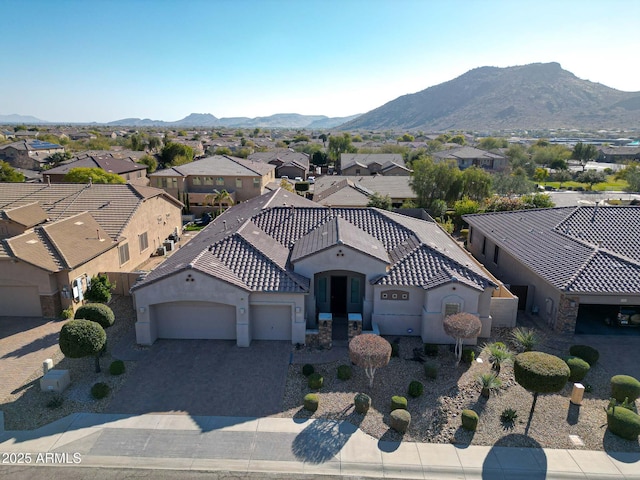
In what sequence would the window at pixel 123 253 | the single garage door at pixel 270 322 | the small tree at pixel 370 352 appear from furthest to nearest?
the window at pixel 123 253 → the single garage door at pixel 270 322 → the small tree at pixel 370 352

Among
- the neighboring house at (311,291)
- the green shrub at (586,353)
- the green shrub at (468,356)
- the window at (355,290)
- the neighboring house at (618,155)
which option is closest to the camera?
the green shrub at (586,353)

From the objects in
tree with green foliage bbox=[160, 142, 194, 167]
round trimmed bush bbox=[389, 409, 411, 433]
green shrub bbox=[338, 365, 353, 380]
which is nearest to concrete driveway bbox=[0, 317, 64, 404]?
green shrub bbox=[338, 365, 353, 380]

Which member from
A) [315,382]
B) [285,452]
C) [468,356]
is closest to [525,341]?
[468,356]

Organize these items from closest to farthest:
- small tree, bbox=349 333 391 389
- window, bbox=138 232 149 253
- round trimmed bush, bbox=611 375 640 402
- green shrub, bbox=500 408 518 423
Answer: green shrub, bbox=500 408 518 423, round trimmed bush, bbox=611 375 640 402, small tree, bbox=349 333 391 389, window, bbox=138 232 149 253

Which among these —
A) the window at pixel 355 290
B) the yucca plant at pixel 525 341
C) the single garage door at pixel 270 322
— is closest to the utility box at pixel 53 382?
the single garage door at pixel 270 322

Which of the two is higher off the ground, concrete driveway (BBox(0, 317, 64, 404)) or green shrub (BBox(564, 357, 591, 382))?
green shrub (BBox(564, 357, 591, 382))

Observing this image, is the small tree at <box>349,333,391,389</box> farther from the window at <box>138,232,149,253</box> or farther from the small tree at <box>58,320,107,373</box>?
the window at <box>138,232,149,253</box>

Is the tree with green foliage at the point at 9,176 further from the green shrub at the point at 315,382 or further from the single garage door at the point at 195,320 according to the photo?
the green shrub at the point at 315,382
